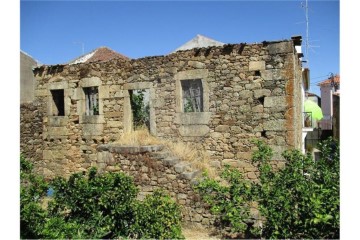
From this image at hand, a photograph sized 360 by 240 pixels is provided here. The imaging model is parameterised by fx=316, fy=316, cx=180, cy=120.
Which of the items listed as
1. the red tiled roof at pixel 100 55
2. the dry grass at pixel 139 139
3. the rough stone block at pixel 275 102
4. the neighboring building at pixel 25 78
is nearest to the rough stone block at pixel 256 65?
the rough stone block at pixel 275 102

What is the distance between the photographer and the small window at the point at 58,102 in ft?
38.8

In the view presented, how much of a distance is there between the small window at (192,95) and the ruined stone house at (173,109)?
0.03 metres

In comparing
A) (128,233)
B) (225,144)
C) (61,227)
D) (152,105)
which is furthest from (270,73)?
(61,227)

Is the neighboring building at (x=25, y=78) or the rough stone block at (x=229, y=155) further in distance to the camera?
the neighboring building at (x=25, y=78)

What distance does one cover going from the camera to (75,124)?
1113 cm

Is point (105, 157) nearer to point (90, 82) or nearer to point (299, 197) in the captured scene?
point (90, 82)

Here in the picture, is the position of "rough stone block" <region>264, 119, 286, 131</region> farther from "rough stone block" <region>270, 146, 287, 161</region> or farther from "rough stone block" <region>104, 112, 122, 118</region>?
"rough stone block" <region>104, 112, 122, 118</region>

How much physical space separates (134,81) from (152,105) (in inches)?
39.7

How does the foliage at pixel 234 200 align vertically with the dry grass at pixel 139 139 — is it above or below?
below

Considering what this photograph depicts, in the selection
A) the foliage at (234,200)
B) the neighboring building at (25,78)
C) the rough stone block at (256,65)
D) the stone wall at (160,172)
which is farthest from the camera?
the neighboring building at (25,78)

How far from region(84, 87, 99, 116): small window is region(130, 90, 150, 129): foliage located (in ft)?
4.42

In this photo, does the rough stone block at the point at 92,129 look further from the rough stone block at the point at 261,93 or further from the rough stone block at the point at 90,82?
the rough stone block at the point at 261,93

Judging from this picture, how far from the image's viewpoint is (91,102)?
1117 centimetres

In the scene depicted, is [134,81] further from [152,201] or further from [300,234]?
[300,234]
